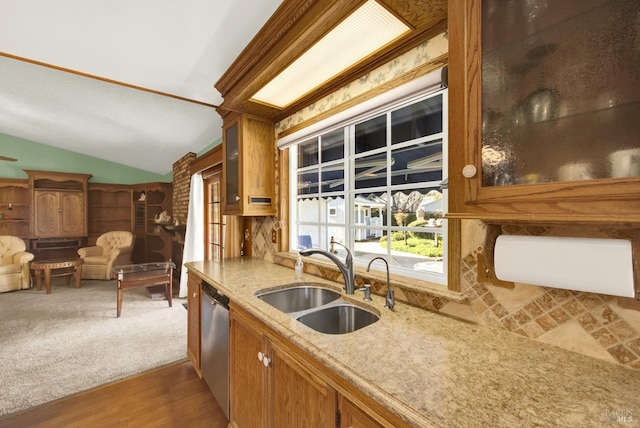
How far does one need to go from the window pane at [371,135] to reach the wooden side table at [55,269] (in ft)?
18.2

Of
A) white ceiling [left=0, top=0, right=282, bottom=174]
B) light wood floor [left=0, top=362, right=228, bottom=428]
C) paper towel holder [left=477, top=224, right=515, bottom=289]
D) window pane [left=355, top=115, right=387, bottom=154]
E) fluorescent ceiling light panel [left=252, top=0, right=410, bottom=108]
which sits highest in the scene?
white ceiling [left=0, top=0, right=282, bottom=174]

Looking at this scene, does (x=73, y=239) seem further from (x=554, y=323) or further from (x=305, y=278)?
(x=554, y=323)

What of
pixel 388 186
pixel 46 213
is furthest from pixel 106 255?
pixel 388 186

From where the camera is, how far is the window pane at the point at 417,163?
1.43 metres

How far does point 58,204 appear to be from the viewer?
19.1ft

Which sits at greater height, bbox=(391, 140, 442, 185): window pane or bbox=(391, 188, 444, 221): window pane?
bbox=(391, 140, 442, 185): window pane

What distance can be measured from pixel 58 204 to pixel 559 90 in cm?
803

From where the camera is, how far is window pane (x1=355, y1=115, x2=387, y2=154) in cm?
170

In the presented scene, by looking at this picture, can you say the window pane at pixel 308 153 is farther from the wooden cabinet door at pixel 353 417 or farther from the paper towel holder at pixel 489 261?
the wooden cabinet door at pixel 353 417

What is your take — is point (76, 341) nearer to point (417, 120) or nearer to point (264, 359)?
point (264, 359)

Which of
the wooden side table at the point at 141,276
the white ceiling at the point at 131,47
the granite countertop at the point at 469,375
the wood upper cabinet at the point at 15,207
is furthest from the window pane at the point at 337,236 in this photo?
the wood upper cabinet at the point at 15,207

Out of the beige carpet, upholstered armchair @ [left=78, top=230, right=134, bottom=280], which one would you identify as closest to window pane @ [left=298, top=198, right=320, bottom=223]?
the beige carpet

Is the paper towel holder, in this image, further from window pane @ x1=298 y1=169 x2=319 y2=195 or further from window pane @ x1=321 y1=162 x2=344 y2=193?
window pane @ x1=298 y1=169 x2=319 y2=195

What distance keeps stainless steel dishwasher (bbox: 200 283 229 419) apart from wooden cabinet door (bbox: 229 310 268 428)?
103mm
